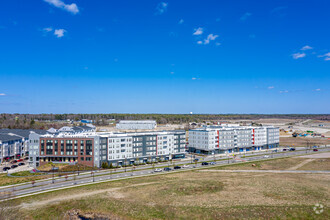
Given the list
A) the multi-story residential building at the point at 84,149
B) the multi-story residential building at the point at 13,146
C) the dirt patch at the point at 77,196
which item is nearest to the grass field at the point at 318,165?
the multi-story residential building at the point at 84,149

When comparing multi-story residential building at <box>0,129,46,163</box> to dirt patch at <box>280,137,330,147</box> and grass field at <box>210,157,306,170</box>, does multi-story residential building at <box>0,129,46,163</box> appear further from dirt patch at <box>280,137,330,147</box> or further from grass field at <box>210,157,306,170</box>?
dirt patch at <box>280,137,330,147</box>

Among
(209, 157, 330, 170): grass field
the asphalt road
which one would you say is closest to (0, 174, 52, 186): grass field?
the asphalt road

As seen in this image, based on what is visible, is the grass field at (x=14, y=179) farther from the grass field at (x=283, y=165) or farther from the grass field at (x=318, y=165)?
the grass field at (x=318, y=165)

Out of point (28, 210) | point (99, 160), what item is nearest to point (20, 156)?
point (99, 160)

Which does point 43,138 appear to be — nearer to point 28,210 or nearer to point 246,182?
point 28,210

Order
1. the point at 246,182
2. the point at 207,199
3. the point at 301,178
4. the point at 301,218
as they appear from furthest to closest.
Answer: the point at 301,178
the point at 246,182
the point at 207,199
the point at 301,218

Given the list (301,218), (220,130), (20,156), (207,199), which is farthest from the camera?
(220,130)
